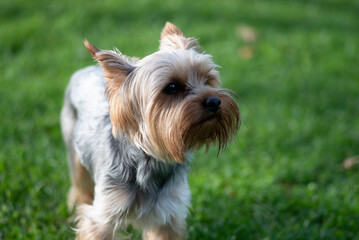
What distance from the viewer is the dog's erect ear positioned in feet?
10.9

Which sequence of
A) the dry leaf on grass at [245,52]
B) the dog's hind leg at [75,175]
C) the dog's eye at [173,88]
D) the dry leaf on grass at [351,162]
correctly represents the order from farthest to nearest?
the dry leaf on grass at [245,52]
the dry leaf on grass at [351,162]
the dog's hind leg at [75,175]
the dog's eye at [173,88]

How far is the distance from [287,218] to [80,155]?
2.63 meters

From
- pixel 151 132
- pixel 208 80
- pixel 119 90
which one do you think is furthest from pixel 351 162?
pixel 119 90

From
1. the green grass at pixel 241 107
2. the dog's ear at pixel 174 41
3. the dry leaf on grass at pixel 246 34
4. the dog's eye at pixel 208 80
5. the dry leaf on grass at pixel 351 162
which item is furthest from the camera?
the dry leaf on grass at pixel 246 34

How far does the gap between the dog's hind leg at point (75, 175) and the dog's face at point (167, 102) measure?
4.68 ft

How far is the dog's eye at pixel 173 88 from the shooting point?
133 inches

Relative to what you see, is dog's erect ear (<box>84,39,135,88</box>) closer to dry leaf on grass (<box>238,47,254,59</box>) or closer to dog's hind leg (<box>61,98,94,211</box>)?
dog's hind leg (<box>61,98,94,211</box>)

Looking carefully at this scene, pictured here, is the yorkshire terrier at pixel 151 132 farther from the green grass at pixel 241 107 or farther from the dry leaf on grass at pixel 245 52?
the dry leaf on grass at pixel 245 52

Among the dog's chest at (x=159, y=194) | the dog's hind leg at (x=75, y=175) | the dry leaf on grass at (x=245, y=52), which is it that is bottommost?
the dog's hind leg at (x=75, y=175)

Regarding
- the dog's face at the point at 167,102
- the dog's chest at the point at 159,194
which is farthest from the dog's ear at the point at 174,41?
the dog's chest at the point at 159,194

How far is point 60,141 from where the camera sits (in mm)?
6164

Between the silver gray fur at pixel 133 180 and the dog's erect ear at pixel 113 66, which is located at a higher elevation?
the dog's erect ear at pixel 113 66

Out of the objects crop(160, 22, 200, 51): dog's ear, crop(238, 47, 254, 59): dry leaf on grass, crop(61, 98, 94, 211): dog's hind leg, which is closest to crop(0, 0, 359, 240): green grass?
crop(238, 47, 254, 59): dry leaf on grass

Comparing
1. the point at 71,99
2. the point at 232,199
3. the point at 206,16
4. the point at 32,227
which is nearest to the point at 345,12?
the point at 206,16
